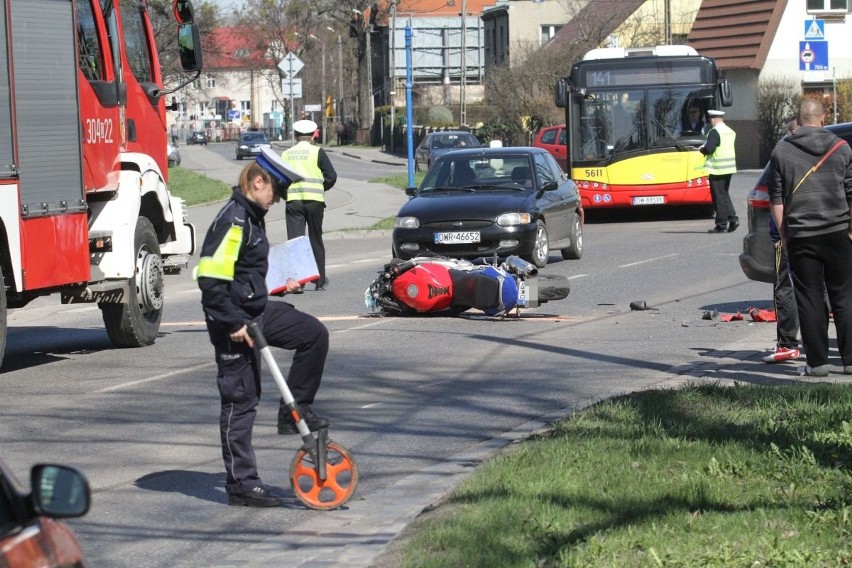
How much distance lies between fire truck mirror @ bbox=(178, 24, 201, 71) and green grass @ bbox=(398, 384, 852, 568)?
252 inches

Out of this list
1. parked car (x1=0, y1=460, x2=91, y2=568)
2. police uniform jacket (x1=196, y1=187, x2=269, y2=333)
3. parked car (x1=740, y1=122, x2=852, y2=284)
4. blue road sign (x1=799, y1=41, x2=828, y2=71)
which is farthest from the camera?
blue road sign (x1=799, y1=41, x2=828, y2=71)

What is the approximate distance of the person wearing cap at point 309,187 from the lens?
1728cm

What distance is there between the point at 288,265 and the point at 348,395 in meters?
3.02

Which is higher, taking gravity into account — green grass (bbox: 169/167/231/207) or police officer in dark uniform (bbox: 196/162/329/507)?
police officer in dark uniform (bbox: 196/162/329/507)

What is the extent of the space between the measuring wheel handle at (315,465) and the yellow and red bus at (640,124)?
69.9 feet

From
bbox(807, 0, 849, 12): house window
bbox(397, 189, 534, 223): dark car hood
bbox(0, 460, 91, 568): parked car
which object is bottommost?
bbox(397, 189, 534, 223): dark car hood

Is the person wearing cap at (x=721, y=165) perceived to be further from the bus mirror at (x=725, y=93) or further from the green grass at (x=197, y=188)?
the green grass at (x=197, y=188)

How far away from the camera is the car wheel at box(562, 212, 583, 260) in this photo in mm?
20719

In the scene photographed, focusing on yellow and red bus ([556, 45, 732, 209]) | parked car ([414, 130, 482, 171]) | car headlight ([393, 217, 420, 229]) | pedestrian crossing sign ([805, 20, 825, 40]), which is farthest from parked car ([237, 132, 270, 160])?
car headlight ([393, 217, 420, 229])

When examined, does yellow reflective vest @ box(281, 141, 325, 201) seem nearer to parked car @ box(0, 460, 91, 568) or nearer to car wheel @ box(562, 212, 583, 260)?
car wheel @ box(562, 212, 583, 260)

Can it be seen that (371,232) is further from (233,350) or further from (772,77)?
(772,77)

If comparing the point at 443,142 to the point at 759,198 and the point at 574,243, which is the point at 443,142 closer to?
the point at 574,243

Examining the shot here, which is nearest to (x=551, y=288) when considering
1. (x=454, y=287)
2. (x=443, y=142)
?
(x=454, y=287)

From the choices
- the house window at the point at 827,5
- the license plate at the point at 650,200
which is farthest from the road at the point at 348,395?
the house window at the point at 827,5
